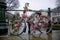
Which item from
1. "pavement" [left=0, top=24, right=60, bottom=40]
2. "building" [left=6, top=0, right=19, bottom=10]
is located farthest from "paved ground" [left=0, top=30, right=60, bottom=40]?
"building" [left=6, top=0, right=19, bottom=10]

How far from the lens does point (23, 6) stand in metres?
2.80

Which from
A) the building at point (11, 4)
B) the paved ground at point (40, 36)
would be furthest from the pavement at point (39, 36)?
the building at point (11, 4)

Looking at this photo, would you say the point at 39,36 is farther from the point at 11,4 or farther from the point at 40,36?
the point at 11,4

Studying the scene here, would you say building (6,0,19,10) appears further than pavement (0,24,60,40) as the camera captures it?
Yes

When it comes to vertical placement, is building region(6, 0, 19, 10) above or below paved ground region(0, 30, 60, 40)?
above

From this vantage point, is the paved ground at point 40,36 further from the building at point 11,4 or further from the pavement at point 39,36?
the building at point 11,4

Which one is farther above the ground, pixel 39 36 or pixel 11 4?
pixel 11 4

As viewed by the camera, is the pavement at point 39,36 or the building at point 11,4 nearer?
the pavement at point 39,36

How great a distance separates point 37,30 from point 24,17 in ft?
1.17

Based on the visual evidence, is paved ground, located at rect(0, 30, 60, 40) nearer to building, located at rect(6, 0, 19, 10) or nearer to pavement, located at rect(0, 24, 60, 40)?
pavement, located at rect(0, 24, 60, 40)

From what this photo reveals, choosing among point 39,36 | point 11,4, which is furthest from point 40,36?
point 11,4

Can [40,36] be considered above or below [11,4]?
below

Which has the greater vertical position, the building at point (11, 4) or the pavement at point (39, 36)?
the building at point (11, 4)

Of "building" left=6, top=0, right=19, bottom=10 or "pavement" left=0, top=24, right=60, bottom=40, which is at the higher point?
"building" left=6, top=0, right=19, bottom=10
